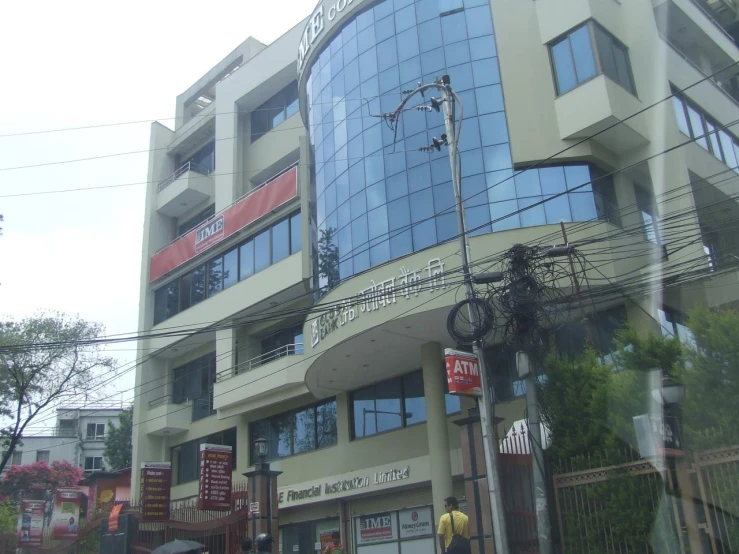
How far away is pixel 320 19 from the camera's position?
22.8m

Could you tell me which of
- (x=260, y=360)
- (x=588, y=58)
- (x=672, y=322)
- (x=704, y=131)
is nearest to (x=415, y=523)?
(x=672, y=322)

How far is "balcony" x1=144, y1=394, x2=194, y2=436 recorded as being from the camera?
30.9 metres

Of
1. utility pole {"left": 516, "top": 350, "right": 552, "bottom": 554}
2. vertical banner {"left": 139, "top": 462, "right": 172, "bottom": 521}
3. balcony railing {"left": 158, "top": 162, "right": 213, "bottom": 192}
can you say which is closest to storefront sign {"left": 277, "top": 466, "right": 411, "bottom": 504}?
vertical banner {"left": 139, "top": 462, "right": 172, "bottom": 521}

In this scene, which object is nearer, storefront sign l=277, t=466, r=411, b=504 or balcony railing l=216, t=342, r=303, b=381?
storefront sign l=277, t=466, r=411, b=504

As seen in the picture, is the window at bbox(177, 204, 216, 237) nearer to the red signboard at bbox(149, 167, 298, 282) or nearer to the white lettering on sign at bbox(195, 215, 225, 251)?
the red signboard at bbox(149, 167, 298, 282)

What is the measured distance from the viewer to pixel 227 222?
29.3m

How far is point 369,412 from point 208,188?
14.4 m

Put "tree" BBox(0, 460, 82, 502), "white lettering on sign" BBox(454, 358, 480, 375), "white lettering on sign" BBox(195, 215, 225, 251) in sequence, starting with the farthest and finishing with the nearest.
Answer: "tree" BBox(0, 460, 82, 502) → "white lettering on sign" BBox(195, 215, 225, 251) → "white lettering on sign" BBox(454, 358, 480, 375)

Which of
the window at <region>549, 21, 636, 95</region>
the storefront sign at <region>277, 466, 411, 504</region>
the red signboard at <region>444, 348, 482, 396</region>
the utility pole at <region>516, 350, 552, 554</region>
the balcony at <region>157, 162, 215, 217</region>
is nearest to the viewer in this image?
the utility pole at <region>516, 350, 552, 554</region>

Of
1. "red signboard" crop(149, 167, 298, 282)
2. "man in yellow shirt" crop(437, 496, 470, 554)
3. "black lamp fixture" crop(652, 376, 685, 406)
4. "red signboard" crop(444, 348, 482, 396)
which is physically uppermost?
"red signboard" crop(149, 167, 298, 282)

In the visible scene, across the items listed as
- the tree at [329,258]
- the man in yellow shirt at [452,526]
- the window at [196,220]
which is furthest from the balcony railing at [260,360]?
the man in yellow shirt at [452,526]

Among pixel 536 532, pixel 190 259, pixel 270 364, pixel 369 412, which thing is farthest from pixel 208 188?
pixel 536 532

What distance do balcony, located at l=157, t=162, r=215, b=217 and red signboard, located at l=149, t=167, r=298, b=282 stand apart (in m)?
2.19

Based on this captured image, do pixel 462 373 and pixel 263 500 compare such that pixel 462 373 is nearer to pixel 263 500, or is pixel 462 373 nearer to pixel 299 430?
pixel 263 500
